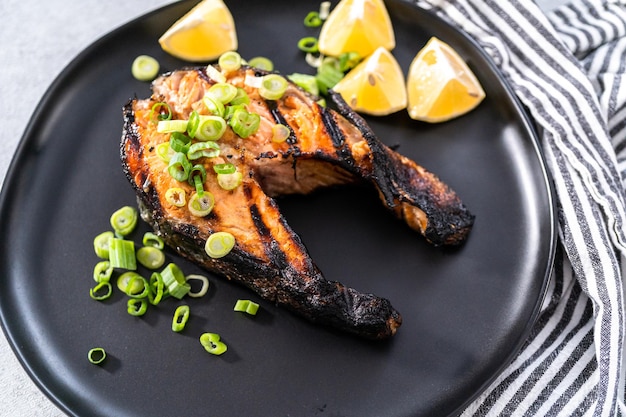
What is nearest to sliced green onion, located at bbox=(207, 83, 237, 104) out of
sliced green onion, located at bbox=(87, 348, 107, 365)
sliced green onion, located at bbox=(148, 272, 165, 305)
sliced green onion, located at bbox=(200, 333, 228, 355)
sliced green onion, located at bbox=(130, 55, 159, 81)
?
sliced green onion, located at bbox=(130, 55, 159, 81)

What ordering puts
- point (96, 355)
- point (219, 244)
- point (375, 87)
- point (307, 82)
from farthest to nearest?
point (307, 82), point (375, 87), point (96, 355), point (219, 244)

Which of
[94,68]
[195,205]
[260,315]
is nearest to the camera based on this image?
[195,205]

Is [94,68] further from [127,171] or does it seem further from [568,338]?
[568,338]

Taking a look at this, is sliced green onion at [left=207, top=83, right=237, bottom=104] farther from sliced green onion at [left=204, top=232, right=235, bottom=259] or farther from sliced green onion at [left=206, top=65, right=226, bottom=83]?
sliced green onion at [left=204, top=232, right=235, bottom=259]

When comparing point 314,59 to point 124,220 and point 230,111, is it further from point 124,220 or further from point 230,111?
point 124,220

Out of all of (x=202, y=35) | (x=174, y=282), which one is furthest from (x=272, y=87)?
(x=174, y=282)

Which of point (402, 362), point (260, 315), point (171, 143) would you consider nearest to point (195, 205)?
point (171, 143)

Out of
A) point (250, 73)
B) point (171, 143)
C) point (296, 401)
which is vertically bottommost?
point (296, 401)
